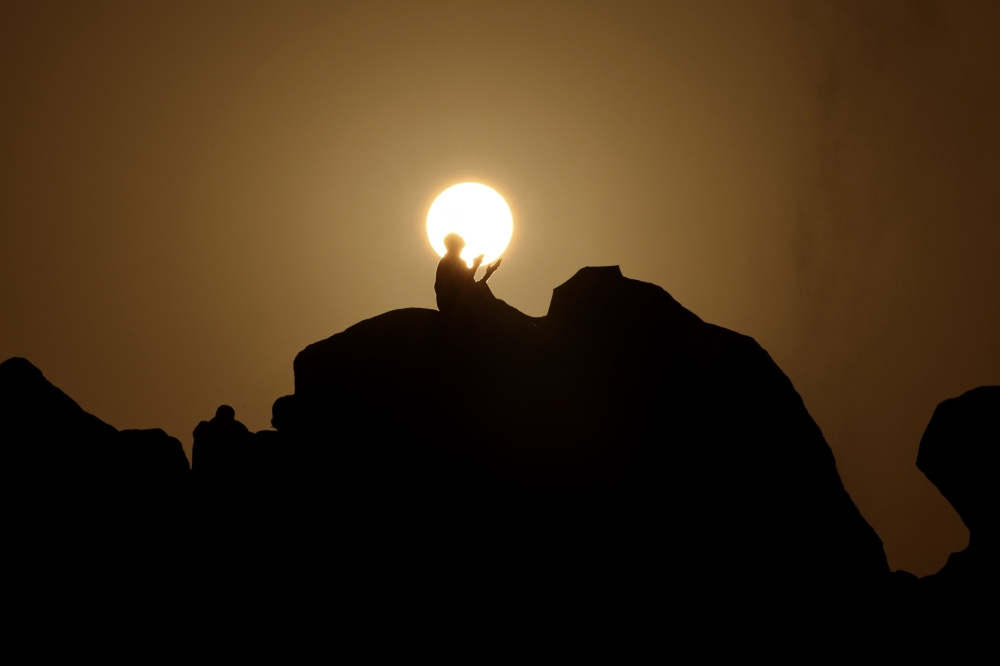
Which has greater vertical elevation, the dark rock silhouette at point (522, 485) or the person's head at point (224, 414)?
the person's head at point (224, 414)

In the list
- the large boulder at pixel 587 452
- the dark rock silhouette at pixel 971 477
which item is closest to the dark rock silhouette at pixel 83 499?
the large boulder at pixel 587 452

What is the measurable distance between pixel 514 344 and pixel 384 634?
534cm

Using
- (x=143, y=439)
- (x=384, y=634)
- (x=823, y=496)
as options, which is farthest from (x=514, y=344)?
(x=143, y=439)

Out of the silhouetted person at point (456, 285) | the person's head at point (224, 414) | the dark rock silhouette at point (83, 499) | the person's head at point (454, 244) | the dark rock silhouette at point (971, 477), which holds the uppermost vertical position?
the person's head at point (454, 244)

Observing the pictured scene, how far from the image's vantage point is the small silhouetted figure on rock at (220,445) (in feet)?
35.9

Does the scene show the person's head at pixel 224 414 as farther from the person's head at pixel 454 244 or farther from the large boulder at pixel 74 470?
the person's head at pixel 454 244

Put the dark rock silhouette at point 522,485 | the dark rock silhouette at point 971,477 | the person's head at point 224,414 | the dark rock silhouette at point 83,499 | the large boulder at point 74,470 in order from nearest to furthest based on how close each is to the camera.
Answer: the dark rock silhouette at point 83,499 → the large boulder at point 74,470 → the dark rock silhouette at point 522,485 → the dark rock silhouette at point 971,477 → the person's head at point 224,414

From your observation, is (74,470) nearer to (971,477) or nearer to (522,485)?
(522,485)

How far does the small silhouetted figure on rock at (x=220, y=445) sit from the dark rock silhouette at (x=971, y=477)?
12.2 meters

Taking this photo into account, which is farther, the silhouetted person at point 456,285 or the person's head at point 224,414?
the silhouetted person at point 456,285

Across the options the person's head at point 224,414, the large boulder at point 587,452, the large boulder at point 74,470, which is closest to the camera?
the large boulder at point 74,470

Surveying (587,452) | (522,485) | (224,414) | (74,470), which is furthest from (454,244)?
(74,470)

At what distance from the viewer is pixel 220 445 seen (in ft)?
36.6

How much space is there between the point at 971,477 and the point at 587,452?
268 inches
